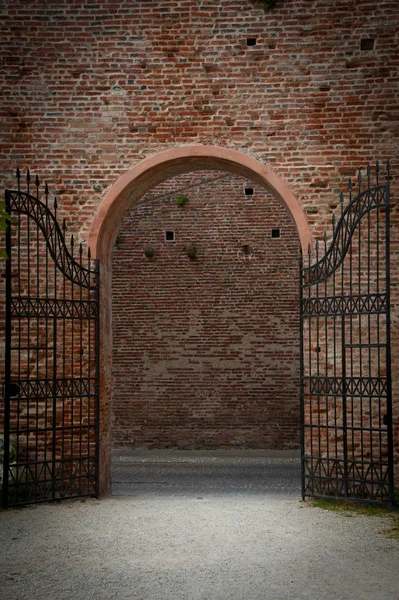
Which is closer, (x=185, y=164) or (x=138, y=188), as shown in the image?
(x=185, y=164)

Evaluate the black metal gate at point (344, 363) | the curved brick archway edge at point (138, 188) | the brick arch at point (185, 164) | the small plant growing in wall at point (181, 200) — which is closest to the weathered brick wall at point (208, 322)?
the small plant growing in wall at point (181, 200)

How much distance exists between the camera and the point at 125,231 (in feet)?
56.8

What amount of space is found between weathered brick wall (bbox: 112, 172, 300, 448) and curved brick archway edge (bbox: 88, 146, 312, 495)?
736 cm

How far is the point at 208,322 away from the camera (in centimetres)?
1681

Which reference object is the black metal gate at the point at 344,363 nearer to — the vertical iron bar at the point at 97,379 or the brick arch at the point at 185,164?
the brick arch at the point at 185,164

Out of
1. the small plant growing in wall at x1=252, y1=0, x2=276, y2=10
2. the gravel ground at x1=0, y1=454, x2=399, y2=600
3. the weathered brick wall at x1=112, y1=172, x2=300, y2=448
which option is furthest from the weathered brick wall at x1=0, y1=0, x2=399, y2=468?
the weathered brick wall at x1=112, y1=172, x2=300, y2=448

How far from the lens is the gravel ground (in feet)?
17.2

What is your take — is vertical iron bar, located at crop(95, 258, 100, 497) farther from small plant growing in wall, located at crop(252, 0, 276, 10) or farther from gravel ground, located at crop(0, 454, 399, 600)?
small plant growing in wall, located at crop(252, 0, 276, 10)

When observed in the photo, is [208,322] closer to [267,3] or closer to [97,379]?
[97,379]

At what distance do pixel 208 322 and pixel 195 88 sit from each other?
8298 millimetres

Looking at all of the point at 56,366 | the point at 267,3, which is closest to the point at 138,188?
the point at 56,366

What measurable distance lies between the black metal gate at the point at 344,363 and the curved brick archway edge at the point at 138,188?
1.89 ft

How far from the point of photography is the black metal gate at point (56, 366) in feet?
27.9

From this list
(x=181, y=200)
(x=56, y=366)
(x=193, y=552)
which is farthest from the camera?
(x=181, y=200)
